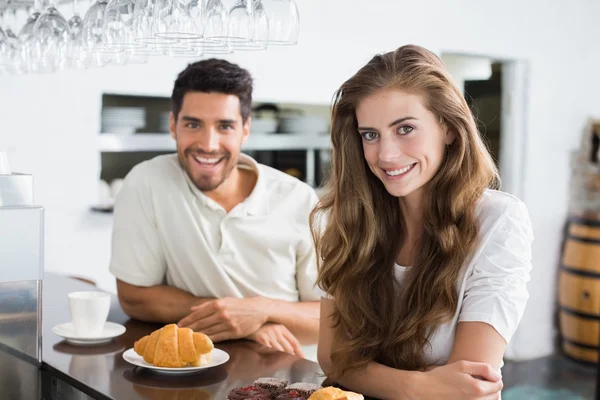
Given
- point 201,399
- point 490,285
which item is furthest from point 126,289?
point 490,285

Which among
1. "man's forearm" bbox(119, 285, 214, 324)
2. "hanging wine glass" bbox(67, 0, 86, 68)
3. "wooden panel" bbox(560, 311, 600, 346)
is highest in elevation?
"hanging wine glass" bbox(67, 0, 86, 68)

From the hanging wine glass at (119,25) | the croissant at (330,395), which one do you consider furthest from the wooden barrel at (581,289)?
the croissant at (330,395)

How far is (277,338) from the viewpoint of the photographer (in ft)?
7.00

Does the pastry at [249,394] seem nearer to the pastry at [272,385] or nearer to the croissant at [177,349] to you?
the pastry at [272,385]

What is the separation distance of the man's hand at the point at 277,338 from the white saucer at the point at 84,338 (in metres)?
0.35

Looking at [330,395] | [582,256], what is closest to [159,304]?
[330,395]

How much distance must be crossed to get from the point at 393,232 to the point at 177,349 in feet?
1.85

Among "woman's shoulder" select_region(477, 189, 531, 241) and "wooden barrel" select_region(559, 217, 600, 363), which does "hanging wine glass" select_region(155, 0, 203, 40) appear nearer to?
"woman's shoulder" select_region(477, 189, 531, 241)

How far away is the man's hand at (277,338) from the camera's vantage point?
2.10 meters

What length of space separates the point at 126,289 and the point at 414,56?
1.09m

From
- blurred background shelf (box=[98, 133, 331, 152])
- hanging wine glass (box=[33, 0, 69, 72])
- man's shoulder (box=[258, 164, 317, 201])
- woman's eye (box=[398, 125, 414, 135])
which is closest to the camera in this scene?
woman's eye (box=[398, 125, 414, 135])

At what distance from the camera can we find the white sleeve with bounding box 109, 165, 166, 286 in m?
2.32

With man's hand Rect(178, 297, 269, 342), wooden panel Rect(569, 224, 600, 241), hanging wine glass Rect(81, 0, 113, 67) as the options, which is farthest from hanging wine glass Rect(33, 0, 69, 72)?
wooden panel Rect(569, 224, 600, 241)

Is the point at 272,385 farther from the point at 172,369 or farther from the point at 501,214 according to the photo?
the point at 501,214
